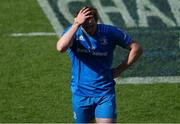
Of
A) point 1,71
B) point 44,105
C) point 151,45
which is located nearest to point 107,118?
point 44,105

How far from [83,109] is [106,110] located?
34cm

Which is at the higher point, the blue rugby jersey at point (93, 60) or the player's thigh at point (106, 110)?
the blue rugby jersey at point (93, 60)

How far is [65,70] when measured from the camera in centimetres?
1328

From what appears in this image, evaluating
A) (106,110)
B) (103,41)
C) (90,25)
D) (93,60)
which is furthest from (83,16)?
(106,110)

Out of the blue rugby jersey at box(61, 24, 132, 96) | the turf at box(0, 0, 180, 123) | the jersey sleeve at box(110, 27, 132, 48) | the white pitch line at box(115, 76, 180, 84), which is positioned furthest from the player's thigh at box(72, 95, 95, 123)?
the white pitch line at box(115, 76, 180, 84)

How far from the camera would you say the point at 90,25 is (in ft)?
26.4

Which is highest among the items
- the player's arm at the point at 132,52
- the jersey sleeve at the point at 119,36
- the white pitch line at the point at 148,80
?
the jersey sleeve at the point at 119,36

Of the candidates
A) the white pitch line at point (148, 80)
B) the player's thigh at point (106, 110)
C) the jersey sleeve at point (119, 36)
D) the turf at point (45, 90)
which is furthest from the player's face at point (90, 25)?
the white pitch line at point (148, 80)

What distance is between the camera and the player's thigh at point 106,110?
26.9 feet

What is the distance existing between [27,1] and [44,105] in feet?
18.6

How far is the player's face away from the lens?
7977 mm

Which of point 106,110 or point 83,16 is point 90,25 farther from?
point 106,110

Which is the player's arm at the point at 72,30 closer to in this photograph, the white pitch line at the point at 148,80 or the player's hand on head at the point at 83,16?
the player's hand on head at the point at 83,16

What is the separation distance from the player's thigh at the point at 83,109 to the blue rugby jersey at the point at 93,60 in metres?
0.09
